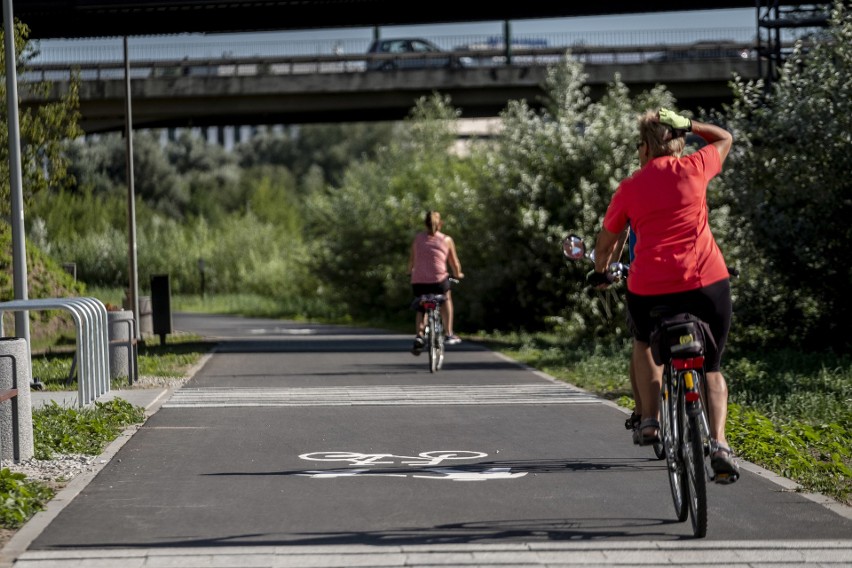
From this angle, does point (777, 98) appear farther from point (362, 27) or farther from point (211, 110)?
point (211, 110)

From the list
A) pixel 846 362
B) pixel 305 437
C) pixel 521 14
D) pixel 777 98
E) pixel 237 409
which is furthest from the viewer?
pixel 521 14

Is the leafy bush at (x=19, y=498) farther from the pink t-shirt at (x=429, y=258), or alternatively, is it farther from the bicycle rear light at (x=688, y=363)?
the pink t-shirt at (x=429, y=258)

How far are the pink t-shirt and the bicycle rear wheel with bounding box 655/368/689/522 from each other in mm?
10186

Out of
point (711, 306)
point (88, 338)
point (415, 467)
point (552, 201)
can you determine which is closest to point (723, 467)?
point (711, 306)

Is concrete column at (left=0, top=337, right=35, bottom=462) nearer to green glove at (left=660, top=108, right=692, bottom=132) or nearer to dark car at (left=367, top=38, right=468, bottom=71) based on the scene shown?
green glove at (left=660, top=108, right=692, bottom=132)

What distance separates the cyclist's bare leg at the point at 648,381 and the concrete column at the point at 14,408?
377 centimetres

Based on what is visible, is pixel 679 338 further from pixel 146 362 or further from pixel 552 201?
pixel 552 201

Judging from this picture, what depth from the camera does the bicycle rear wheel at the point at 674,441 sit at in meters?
6.70

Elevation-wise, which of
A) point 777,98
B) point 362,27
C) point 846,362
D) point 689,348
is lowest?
point 846,362

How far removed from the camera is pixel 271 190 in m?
85.3

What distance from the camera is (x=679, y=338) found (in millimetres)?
6602

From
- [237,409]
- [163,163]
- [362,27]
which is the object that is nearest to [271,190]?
[163,163]

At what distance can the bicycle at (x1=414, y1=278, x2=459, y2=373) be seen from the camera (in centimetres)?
1702

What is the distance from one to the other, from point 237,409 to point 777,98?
10.6 metres
